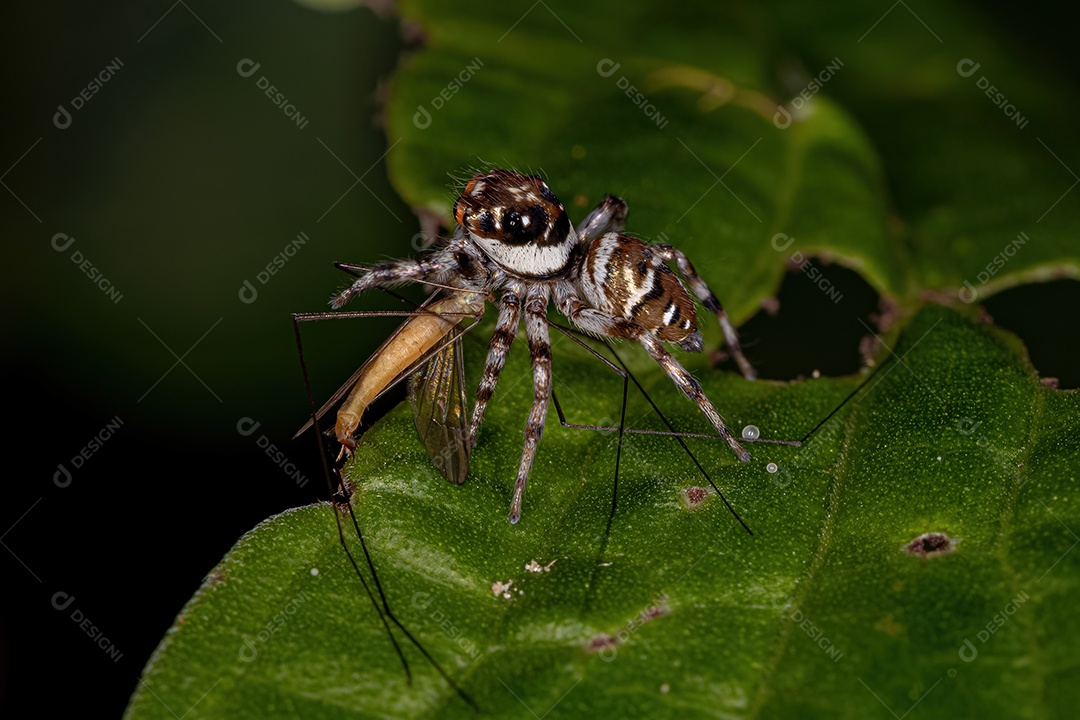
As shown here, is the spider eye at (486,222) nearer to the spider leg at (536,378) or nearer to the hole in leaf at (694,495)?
the spider leg at (536,378)

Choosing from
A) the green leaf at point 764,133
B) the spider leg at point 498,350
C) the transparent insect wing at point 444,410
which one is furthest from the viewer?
the green leaf at point 764,133

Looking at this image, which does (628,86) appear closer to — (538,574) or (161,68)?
(161,68)

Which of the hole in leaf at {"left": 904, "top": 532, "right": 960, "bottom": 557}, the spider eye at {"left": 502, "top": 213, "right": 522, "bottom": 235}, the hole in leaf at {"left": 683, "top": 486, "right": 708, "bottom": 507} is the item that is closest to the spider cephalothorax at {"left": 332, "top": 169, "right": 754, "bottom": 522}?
the spider eye at {"left": 502, "top": 213, "right": 522, "bottom": 235}

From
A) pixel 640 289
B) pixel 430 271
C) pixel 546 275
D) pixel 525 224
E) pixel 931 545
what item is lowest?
pixel 931 545

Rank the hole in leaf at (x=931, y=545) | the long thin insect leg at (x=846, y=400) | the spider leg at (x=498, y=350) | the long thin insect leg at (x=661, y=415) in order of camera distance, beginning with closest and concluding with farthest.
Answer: the hole in leaf at (x=931, y=545)
the long thin insect leg at (x=661, y=415)
the long thin insect leg at (x=846, y=400)
the spider leg at (x=498, y=350)

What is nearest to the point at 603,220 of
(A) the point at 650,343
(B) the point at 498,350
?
(A) the point at 650,343

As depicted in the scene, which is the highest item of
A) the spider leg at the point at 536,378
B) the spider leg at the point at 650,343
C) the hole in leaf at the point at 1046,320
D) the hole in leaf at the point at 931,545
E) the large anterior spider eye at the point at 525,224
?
the large anterior spider eye at the point at 525,224

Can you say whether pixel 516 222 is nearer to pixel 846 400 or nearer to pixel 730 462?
pixel 730 462

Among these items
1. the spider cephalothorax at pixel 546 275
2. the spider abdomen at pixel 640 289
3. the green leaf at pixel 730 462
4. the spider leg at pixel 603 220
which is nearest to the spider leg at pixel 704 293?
the spider cephalothorax at pixel 546 275
